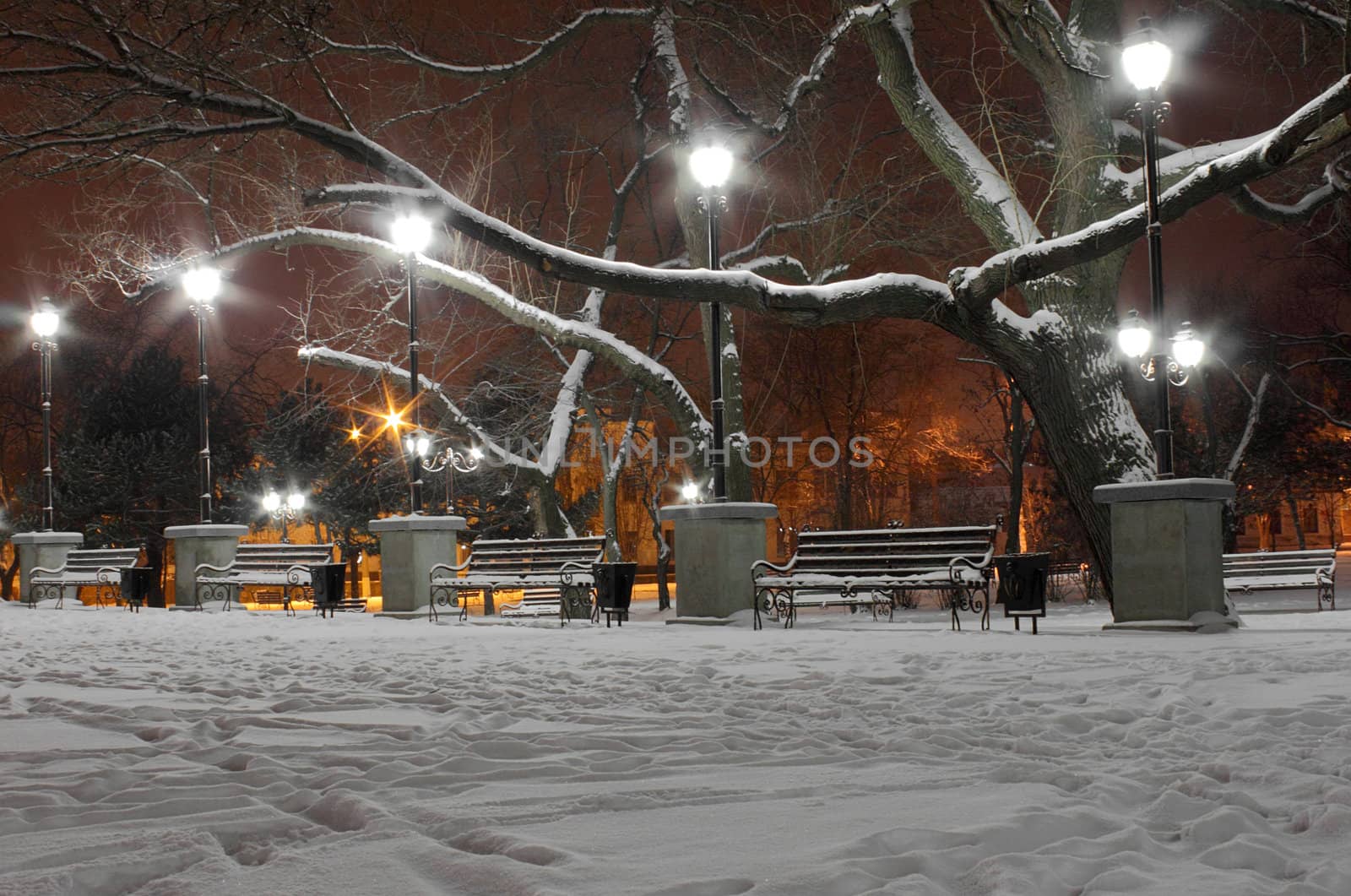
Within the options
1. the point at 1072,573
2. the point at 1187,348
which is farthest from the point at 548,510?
the point at 1072,573

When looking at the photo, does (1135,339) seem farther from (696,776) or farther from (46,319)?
(46,319)

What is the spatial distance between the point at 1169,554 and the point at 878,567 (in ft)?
11.3

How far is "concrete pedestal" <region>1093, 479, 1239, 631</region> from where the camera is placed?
404 inches

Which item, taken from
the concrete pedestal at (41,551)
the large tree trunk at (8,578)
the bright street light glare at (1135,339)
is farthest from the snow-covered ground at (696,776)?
the large tree trunk at (8,578)

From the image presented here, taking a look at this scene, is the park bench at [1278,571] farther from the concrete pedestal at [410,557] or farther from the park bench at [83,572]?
the park bench at [83,572]

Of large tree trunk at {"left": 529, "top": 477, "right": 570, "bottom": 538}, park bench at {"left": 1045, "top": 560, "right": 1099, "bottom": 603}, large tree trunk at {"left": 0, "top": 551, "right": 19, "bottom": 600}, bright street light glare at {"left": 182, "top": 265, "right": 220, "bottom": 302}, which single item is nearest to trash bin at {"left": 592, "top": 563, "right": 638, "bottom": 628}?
bright street light glare at {"left": 182, "top": 265, "right": 220, "bottom": 302}

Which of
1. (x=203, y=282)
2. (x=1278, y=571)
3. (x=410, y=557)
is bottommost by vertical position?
(x=1278, y=571)

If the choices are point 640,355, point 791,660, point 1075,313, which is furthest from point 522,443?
point 791,660

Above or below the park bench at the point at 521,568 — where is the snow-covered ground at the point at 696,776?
→ below

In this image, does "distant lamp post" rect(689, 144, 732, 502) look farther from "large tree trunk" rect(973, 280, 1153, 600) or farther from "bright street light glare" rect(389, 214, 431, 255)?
"bright street light glare" rect(389, 214, 431, 255)

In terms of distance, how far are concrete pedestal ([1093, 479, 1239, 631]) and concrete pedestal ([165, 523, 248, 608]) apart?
14.5 m

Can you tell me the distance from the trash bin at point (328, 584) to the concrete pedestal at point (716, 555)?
5.78 m

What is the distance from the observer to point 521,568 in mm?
16375

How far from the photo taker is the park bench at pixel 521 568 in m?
15.3
